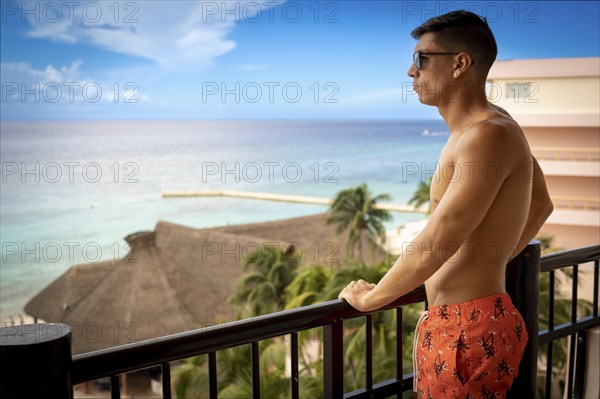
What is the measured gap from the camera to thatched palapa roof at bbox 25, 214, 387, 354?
19.5 meters

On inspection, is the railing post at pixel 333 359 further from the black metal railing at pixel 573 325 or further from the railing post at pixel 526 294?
the black metal railing at pixel 573 325

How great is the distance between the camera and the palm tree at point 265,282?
54.8ft

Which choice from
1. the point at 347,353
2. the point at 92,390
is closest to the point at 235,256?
the point at 92,390

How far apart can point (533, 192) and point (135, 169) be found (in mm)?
45386

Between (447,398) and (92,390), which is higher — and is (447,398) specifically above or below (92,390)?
above

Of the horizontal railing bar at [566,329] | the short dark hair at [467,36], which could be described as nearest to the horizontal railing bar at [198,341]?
the short dark hair at [467,36]

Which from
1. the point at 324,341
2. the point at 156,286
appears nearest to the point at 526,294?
the point at 324,341

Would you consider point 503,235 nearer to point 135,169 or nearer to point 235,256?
point 235,256

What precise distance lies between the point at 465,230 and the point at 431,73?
1.18 feet

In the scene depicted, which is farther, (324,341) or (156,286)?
(156,286)

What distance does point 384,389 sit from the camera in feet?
5.53

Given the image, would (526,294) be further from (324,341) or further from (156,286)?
(156,286)

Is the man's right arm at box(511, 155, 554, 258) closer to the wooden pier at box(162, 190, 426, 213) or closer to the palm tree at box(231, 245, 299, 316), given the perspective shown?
the palm tree at box(231, 245, 299, 316)

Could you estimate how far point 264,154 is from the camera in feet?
169
